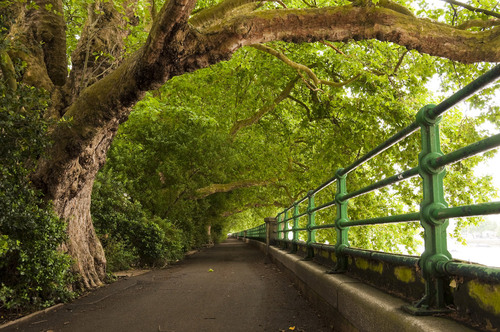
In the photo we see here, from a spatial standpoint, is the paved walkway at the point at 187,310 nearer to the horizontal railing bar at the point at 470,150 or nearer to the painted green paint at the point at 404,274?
the painted green paint at the point at 404,274

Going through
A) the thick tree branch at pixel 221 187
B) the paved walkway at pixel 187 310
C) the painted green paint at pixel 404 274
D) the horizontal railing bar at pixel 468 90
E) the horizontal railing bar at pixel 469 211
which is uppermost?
the thick tree branch at pixel 221 187

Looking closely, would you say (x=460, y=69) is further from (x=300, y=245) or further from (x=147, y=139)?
(x=147, y=139)

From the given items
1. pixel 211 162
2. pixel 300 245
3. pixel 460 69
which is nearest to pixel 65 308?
pixel 300 245

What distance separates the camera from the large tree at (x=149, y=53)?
5.52m

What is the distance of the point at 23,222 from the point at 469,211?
5.62 m

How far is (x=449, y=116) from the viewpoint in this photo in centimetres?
1236

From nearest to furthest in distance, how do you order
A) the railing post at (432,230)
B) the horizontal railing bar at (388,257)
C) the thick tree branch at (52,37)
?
1. the railing post at (432,230)
2. the horizontal railing bar at (388,257)
3. the thick tree branch at (52,37)

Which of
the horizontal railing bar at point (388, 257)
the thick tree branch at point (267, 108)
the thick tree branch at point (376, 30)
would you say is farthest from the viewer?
the thick tree branch at point (267, 108)

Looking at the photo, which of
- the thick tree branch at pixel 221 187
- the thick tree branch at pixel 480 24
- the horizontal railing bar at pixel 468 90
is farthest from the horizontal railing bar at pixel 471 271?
the thick tree branch at pixel 221 187

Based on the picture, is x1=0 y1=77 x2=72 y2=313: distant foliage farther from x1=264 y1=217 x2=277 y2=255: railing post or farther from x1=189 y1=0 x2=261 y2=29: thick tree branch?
x1=264 y1=217 x2=277 y2=255: railing post

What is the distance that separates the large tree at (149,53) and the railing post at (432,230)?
3349 millimetres

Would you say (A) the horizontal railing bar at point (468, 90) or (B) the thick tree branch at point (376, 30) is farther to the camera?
(B) the thick tree branch at point (376, 30)

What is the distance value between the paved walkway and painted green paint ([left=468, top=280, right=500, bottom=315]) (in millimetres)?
2371

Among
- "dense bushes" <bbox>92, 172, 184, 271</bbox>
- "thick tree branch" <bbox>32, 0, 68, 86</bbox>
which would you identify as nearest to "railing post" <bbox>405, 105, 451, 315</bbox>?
"thick tree branch" <bbox>32, 0, 68, 86</bbox>
